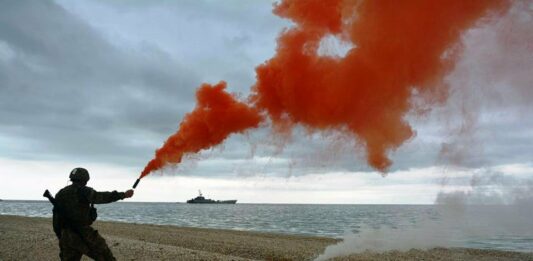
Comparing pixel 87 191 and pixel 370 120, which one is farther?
pixel 370 120

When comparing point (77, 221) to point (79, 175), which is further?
point (79, 175)

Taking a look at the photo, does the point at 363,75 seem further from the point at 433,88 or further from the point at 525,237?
the point at 525,237

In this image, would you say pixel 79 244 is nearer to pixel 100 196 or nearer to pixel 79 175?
pixel 100 196

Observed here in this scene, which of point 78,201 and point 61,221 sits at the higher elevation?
point 78,201

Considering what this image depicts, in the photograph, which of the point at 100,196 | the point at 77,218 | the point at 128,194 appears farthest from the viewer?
the point at 128,194

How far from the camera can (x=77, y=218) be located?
1023cm

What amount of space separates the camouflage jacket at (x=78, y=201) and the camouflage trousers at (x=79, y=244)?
214 millimetres

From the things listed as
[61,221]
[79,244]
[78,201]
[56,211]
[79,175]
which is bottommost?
[79,244]

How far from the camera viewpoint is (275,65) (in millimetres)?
16719

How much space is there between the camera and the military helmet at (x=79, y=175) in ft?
33.9

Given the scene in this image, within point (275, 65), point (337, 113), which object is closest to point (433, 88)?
point (337, 113)

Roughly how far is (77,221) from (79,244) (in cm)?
56

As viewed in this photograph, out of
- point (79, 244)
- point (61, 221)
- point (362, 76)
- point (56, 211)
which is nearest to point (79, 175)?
point (56, 211)

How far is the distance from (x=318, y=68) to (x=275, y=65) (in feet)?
5.37
